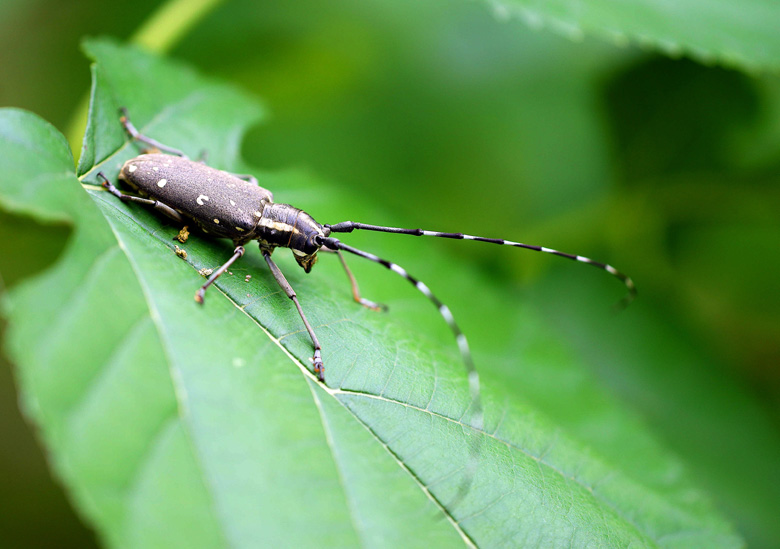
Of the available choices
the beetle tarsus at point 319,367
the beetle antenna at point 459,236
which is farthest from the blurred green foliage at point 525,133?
the beetle tarsus at point 319,367

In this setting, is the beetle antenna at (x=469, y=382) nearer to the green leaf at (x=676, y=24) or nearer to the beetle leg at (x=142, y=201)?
the beetle leg at (x=142, y=201)

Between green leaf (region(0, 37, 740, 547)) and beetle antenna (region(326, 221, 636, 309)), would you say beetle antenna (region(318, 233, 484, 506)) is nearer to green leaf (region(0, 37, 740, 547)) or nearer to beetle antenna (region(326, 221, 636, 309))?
green leaf (region(0, 37, 740, 547))

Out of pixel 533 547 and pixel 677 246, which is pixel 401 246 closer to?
pixel 533 547

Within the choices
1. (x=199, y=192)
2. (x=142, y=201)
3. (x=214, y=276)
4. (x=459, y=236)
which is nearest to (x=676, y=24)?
(x=459, y=236)

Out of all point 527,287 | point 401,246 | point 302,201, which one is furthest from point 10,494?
point 527,287

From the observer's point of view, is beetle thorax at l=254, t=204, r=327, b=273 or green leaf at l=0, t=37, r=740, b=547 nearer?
green leaf at l=0, t=37, r=740, b=547

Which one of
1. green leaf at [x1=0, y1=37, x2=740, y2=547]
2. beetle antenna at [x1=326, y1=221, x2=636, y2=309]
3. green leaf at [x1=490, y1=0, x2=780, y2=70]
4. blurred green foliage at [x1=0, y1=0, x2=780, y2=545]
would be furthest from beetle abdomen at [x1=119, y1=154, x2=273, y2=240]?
green leaf at [x1=490, y1=0, x2=780, y2=70]
